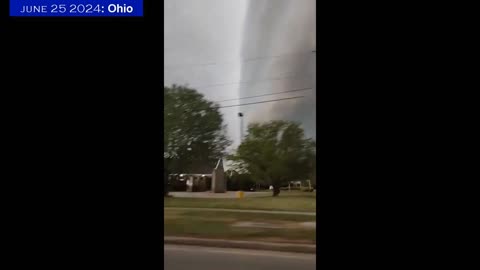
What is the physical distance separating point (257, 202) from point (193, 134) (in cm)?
107

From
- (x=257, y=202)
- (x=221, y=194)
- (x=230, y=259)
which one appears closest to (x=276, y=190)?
(x=257, y=202)

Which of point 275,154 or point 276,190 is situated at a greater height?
point 275,154

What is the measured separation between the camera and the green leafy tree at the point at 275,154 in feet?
14.2

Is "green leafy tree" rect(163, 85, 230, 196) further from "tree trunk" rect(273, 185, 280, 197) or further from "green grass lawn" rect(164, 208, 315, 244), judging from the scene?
"tree trunk" rect(273, 185, 280, 197)

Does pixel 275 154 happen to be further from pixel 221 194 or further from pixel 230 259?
pixel 230 259

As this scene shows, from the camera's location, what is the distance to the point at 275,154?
4.70m

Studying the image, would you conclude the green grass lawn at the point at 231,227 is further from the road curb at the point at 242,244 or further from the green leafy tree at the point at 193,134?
the green leafy tree at the point at 193,134

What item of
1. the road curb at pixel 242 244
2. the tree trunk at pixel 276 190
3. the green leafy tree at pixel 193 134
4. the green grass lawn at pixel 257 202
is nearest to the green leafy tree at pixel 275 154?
the tree trunk at pixel 276 190

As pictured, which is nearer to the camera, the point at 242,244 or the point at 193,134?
the point at 242,244
